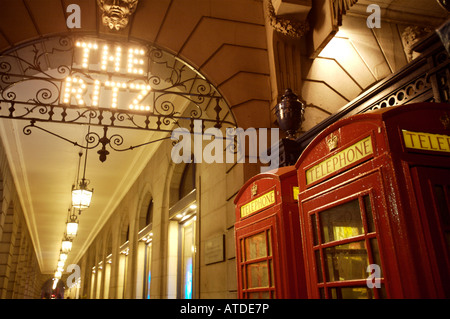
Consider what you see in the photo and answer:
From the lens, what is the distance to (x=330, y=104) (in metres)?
6.62

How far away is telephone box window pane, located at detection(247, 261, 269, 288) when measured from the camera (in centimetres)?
371

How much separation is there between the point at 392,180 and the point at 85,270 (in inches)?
1487

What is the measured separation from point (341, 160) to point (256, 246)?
1.65 meters

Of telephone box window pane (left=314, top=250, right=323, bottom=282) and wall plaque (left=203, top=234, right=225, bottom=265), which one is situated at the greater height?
wall plaque (left=203, top=234, right=225, bottom=265)

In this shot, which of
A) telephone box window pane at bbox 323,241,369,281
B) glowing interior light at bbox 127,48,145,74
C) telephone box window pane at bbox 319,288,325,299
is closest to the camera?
telephone box window pane at bbox 323,241,369,281

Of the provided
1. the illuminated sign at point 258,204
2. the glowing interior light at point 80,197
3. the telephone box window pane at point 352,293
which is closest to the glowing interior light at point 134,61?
the illuminated sign at point 258,204

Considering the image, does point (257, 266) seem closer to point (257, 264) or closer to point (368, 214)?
point (257, 264)

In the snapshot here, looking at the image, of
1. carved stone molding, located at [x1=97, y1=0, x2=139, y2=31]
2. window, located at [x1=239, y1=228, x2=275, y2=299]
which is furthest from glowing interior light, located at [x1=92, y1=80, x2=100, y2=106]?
window, located at [x1=239, y1=228, x2=275, y2=299]

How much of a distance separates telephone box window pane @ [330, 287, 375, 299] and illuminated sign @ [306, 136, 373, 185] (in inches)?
32.8

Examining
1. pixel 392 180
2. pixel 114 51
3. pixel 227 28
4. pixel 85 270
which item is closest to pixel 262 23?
pixel 227 28

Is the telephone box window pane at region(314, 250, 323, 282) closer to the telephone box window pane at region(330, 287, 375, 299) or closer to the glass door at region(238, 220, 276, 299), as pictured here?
the telephone box window pane at region(330, 287, 375, 299)

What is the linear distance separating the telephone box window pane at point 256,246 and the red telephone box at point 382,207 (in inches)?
34.4

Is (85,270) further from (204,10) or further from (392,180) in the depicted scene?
(392,180)

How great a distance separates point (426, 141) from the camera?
224 cm
